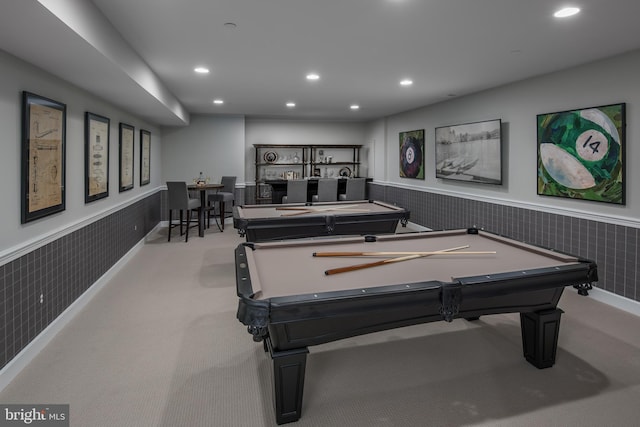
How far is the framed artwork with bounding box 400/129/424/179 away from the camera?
21.8 feet

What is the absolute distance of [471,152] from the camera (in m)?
5.32

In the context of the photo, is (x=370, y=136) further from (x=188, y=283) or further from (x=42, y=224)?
(x=42, y=224)

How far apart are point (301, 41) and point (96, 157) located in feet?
7.92

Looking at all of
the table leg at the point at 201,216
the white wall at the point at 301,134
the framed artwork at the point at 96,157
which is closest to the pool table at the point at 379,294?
the framed artwork at the point at 96,157

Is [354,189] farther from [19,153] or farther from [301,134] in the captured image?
[19,153]

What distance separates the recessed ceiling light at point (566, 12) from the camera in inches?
96.9

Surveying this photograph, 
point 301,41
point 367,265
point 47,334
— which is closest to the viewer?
point 367,265

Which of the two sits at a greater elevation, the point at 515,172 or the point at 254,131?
the point at 254,131

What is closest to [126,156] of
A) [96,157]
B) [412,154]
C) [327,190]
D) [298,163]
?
[96,157]

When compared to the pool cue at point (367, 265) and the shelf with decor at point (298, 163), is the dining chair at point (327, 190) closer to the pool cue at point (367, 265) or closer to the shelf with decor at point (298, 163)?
the shelf with decor at point (298, 163)

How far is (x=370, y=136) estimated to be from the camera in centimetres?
872

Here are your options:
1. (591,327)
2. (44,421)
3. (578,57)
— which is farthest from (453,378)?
(578,57)

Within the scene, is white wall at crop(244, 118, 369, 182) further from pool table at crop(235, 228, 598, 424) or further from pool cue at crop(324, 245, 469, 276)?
pool cue at crop(324, 245, 469, 276)

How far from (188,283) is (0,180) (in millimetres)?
2111
